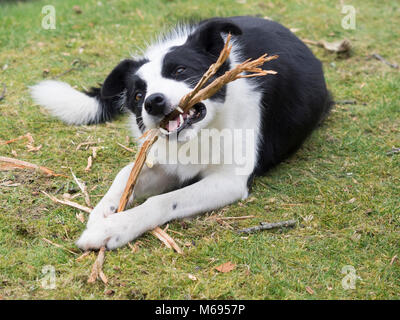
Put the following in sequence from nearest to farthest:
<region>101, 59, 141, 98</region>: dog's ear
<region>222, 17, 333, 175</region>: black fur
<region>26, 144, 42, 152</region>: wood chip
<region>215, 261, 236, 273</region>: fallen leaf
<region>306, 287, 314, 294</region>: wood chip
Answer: <region>306, 287, 314, 294</region>: wood chip → <region>215, 261, 236, 273</region>: fallen leaf → <region>101, 59, 141, 98</region>: dog's ear → <region>222, 17, 333, 175</region>: black fur → <region>26, 144, 42, 152</region>: wood chip

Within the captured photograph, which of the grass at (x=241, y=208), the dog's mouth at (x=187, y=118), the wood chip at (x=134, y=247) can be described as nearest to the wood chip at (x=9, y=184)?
the grass at (x=241, y=208)

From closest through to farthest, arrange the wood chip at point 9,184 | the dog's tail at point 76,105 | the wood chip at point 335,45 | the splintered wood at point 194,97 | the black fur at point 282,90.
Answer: the splintered wood at point 194,97 → the wood chip at point 9,184 → the black fur at point 282,90 → the dog's tail at point 76,105 → the wood chip at point 335,45

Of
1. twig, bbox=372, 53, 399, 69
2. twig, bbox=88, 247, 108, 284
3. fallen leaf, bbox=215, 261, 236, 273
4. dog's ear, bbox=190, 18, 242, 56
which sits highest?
dog's ear, bbox=190, 18, 242, 56

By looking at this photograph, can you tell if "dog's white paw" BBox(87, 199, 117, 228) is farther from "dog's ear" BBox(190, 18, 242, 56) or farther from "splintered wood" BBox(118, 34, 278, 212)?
"dog's ear" BBox(190, 18, 242, 56)

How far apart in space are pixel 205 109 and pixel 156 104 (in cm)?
38

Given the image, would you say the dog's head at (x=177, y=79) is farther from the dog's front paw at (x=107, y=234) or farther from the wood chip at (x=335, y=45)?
the wood chip at (x=335, y=45)

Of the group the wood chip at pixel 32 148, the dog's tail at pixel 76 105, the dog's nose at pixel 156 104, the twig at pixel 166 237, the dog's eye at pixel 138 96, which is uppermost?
the dog's nose at pixel 156 104

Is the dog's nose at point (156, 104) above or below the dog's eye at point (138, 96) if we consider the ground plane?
above

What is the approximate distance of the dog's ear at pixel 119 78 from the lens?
3.74 metres

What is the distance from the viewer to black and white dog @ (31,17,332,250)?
10.3 feet

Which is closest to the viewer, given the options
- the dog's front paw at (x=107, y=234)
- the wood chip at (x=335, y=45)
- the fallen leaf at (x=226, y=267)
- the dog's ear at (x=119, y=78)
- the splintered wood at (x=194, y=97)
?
the fallen leaf at (x=226, y=267)

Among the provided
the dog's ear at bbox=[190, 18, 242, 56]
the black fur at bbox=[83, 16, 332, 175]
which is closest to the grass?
the black fur at bbox=[83, 16, 332, 175]
